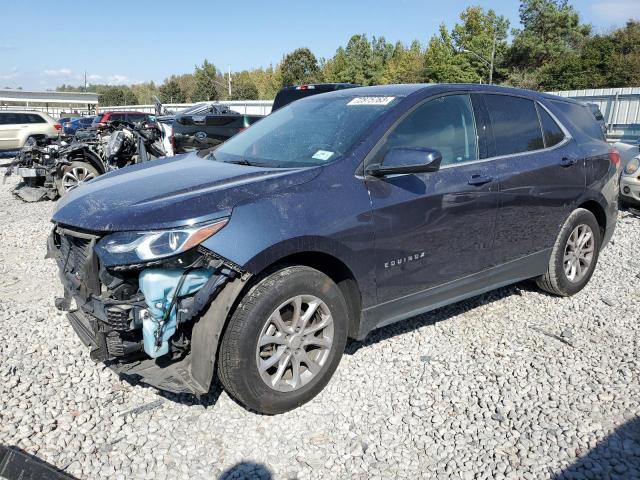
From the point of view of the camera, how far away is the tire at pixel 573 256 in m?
4.34

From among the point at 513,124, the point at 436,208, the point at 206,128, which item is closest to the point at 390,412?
the point at 436,208

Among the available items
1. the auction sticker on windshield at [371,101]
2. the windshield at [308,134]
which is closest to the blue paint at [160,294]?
the windshield at [308,134]

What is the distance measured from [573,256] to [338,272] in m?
2.65

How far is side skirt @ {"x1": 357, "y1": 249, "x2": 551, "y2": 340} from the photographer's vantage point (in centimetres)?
317

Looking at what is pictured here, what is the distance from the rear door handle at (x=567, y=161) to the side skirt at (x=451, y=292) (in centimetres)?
72

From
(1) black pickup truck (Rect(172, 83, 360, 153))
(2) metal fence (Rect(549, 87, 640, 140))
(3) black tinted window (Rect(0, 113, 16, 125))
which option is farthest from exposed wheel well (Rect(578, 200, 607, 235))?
(2) metal fence (Rect(549, 87, 640, 140))

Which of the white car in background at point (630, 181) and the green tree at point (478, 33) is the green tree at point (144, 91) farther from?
the white car in background at point (630, 181)

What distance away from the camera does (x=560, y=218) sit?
167 inches

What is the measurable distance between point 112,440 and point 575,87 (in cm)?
4955

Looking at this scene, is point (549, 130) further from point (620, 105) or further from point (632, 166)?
point (620, 105)

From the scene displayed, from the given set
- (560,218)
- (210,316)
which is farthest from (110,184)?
(560,218)

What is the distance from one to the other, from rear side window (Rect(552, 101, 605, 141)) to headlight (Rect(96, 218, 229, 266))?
353 cm

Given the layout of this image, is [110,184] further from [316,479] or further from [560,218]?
[560,218]

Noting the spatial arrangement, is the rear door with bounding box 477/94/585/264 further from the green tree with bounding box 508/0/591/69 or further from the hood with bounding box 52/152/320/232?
the green tree with bounding box 508/0/591/69
